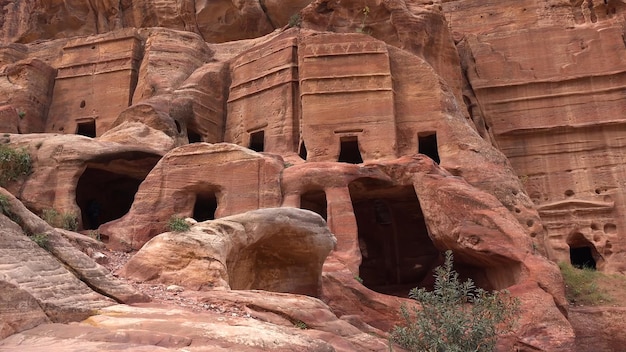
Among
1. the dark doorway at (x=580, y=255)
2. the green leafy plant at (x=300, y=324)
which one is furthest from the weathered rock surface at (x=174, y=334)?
the dark doorway at (x=580, y=255)

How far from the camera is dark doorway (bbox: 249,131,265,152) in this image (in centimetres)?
2379

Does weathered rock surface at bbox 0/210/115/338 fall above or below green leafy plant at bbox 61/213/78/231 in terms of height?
below

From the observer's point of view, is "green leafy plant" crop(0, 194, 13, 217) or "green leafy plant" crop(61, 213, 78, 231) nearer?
"green leafy plant" crop(0, 194, 13, 217)

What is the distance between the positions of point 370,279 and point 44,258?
15973 mm

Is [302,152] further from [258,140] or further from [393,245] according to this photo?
[393,245]

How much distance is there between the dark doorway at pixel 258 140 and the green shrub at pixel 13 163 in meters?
8.65

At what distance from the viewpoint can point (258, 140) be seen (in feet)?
80.1

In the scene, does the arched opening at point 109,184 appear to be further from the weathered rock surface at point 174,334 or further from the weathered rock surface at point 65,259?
Answer: the weathered rock surface at point 174,334

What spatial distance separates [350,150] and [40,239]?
53.1ft

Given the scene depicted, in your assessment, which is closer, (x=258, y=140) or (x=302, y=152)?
(x=302, y=152)

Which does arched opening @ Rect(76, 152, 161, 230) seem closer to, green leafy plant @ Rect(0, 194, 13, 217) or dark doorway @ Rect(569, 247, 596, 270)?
green leafy plant @ Rect(0, 194, 13, 217)

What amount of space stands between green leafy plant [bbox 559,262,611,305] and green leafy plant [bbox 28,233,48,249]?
591 inches

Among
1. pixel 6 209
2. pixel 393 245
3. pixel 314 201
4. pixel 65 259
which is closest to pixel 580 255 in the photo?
pixel 393 245

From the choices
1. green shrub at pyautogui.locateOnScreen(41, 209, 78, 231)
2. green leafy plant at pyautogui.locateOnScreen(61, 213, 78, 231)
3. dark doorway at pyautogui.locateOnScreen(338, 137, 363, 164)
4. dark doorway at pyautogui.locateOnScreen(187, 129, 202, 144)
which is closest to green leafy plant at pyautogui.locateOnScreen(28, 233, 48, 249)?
green shrub at pyautogui.locateOnScreen(41, 209, 78, 231)
